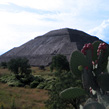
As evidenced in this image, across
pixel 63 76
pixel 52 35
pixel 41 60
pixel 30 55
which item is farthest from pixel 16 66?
pixel 52 35

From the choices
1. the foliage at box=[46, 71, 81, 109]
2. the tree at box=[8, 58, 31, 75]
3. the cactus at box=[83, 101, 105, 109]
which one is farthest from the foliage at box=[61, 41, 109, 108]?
the tree at box=[8, 58, 31, 75]

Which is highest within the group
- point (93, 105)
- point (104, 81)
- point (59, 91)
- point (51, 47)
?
point (51, 47)

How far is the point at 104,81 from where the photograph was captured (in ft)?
12.2

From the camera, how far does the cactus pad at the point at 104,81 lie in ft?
12.2

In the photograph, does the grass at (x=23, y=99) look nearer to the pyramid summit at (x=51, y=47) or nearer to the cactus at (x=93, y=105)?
the cactus at (x=93, y=105)

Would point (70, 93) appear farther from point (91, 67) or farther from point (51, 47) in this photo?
point (51, 47)

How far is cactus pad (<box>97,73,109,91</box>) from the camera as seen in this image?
3707 mm

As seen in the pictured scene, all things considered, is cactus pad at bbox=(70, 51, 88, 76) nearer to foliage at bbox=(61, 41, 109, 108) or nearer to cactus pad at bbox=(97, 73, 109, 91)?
foliage at bbox=(61, 41, 109, 108)

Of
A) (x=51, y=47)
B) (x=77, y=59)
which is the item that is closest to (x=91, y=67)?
(x=77, y=59)

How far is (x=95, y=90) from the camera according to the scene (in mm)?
3998

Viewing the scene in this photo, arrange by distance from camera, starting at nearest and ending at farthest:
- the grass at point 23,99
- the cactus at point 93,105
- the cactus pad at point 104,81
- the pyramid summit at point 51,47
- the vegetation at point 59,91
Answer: the cactus at point 93,105 < the cactus pad at point 104,81 < the vegetation at point 59,91 < the grass at point 23,99 < the pyramid summit at point 51,47

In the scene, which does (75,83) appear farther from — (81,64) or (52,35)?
(52,35)

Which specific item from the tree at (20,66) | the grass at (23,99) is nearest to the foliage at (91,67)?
the grass at (23,99)

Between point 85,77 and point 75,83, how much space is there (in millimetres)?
8504
